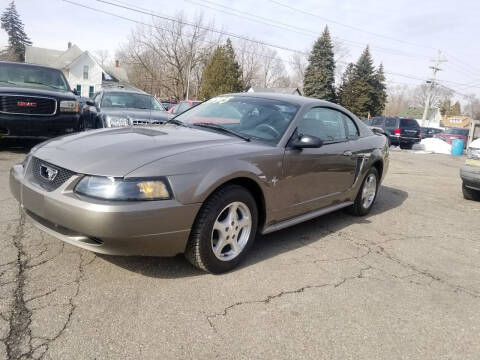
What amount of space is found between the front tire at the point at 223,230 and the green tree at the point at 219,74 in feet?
142

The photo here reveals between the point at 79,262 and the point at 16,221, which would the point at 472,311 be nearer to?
the point at 79,262

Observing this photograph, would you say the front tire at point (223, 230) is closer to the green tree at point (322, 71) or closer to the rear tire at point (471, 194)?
the rear tire at point (471, 194)

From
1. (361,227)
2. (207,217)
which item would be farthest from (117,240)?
(361,227)

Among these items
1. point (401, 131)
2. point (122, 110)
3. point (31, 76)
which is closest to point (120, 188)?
point (122, 110)

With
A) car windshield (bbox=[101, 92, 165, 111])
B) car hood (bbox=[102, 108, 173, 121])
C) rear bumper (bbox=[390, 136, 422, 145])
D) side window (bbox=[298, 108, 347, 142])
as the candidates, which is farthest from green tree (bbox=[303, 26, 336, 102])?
side window (bbox=[298, 108, 347, 142])

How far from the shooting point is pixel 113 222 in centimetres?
242

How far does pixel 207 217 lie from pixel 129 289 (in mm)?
737

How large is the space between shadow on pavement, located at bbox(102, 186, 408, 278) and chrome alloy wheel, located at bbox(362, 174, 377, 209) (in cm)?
20

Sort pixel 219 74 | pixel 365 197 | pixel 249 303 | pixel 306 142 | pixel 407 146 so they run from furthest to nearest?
pixel 219 74 → pixel 407 146 → pixel 365 197 → pixel 306 142 → pixel 249 303

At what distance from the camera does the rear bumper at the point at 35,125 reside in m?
6.53

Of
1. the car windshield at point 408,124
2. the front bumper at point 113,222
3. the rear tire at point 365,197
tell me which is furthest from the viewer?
the car windshield at point 408,124

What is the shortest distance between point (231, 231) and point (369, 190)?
289 cm

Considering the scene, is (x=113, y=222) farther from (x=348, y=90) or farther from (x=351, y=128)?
(x=348, y=90)

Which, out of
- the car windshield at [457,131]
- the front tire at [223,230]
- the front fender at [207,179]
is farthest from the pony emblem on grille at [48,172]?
the car windshield at [457,131]
